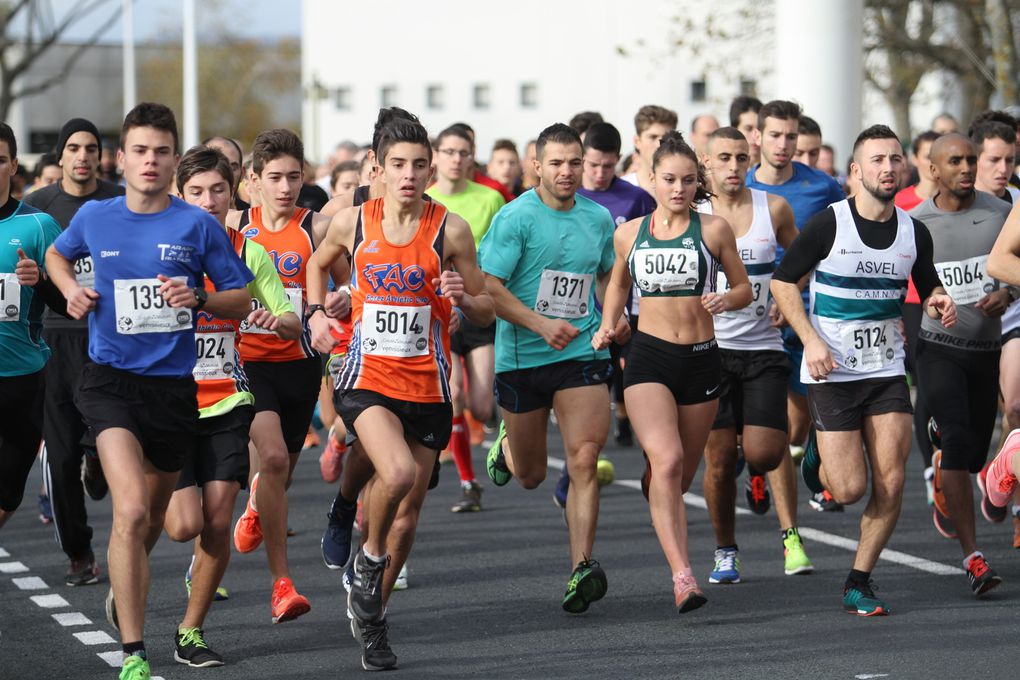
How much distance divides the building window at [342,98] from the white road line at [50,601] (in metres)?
72.1

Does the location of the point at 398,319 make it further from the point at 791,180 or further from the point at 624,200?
the point at 791,180

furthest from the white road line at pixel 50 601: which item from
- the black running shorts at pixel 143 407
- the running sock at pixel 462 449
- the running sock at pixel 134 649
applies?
the running sock at pixel 462 449

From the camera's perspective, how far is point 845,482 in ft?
25.3

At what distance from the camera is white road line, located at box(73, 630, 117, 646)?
7.33m

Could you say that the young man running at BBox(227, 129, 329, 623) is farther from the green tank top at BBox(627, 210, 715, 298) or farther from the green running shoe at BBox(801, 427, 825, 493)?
the green running shoe at BBox(801, 427, 825, 493)

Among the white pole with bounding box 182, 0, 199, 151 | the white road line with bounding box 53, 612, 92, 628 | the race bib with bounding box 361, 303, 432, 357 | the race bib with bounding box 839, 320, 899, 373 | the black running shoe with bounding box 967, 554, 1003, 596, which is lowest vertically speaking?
the white road line with bounding box 53, 612, 92, 628

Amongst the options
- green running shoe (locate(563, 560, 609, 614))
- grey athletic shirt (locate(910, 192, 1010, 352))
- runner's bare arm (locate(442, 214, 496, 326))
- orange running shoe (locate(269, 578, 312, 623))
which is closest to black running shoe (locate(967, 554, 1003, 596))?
grey athletic shirt (locate(910, 192, 1010, 352))

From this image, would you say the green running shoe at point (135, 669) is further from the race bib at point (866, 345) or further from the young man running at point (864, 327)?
the race bib at point (866, 345)

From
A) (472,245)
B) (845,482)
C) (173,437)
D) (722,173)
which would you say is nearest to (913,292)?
(722,173)

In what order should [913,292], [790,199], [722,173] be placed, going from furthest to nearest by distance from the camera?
[913,292] < [790,199] < [722,173]

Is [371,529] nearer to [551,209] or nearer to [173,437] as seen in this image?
[173,437]

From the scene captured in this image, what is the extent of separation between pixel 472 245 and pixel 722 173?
2113 mm

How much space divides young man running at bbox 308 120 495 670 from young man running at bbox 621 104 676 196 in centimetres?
423

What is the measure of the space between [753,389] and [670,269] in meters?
1.07
